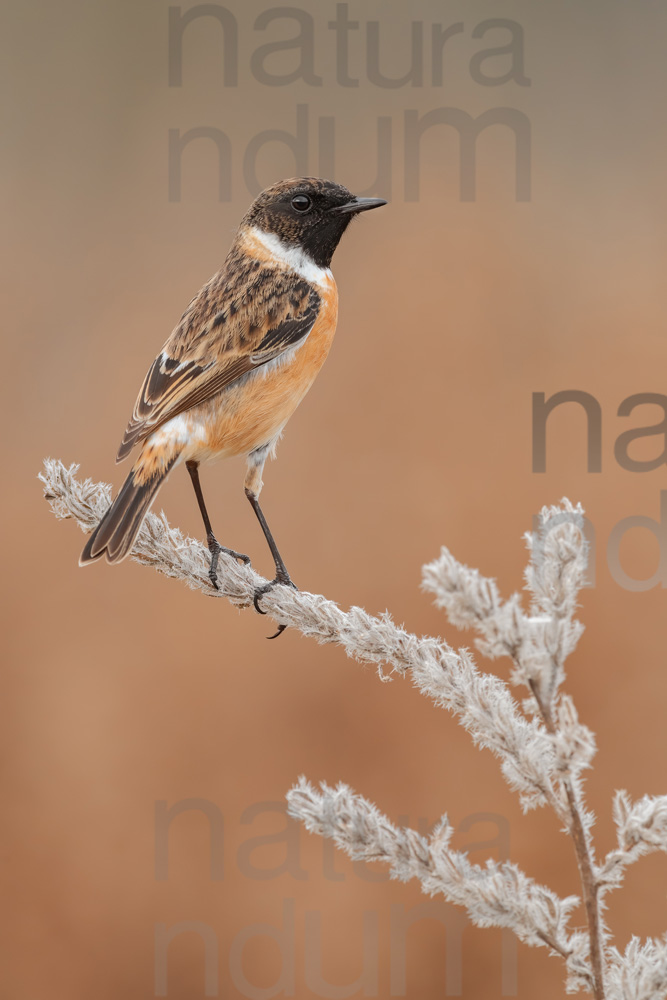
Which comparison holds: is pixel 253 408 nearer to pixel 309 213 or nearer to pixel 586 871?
pixel 309 213

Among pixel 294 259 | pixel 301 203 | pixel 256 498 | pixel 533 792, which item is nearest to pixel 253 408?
pixel 256 498

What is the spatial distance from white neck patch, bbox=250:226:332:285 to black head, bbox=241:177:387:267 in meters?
0.01

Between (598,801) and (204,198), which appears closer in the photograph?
(598,801)

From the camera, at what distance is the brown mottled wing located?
198cm

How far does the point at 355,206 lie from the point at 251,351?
443mm

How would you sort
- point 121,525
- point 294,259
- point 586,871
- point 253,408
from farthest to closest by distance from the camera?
1. point 294,259
2. point 253,408
3. point 121,525
4. point 586,871

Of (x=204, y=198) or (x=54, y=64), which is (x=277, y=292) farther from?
(x=54, y=64)

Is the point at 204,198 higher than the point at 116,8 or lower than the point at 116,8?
lower

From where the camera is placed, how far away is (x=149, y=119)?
3.77 meters

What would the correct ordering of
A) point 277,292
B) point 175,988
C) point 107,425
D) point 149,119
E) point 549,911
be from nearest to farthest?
point 549,911, point 277,292, point 175,988, point 107,425, point 149,119

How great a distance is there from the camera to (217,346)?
80.9 inches

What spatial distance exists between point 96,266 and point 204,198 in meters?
0.54

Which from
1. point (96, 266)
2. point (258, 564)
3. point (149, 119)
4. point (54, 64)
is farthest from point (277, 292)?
point (54, 64)

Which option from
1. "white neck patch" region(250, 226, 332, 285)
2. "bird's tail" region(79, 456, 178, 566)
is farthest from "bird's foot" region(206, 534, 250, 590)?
"white neck patch" region(250, 226, 332, 285)
